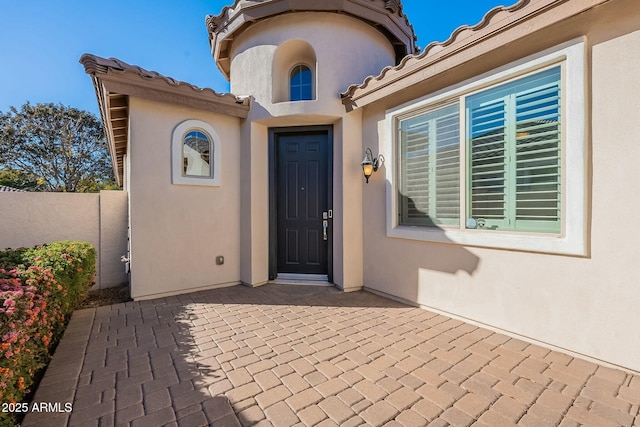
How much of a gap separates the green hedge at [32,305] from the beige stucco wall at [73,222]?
1.47 m

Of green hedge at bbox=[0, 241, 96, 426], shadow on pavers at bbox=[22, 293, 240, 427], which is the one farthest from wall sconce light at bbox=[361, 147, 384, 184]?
green hedge at bbox=[0, 241, 96, 426]

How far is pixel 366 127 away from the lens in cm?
541

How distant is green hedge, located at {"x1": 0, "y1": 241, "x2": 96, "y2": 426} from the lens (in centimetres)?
188

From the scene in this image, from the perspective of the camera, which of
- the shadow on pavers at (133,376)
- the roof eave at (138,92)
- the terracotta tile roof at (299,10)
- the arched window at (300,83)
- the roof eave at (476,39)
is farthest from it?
the arched window at (300,83)

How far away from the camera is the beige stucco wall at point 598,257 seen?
8.59ft

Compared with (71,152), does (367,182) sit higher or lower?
lower

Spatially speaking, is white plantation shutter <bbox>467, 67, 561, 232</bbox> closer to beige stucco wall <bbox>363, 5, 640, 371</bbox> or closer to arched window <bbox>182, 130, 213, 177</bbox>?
beige stucco wall <bbox>363, 5, 640, 371</bbox>

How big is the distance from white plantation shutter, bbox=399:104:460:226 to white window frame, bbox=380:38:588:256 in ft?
0.52

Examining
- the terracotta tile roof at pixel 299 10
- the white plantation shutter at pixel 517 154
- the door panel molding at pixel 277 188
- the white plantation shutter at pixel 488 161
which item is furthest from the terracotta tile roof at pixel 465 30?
the terracotta tile roof at pixel 299 10

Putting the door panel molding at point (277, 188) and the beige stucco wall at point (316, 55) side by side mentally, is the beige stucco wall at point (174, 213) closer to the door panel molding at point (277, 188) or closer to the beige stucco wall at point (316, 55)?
the door panel molding at point (277, 188)

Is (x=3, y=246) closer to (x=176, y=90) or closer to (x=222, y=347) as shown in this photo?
(x=176, y=90)

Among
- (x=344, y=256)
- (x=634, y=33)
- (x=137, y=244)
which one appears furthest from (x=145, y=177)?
(x=634, y=33)

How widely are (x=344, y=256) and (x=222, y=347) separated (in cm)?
277

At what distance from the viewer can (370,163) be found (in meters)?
5.11
